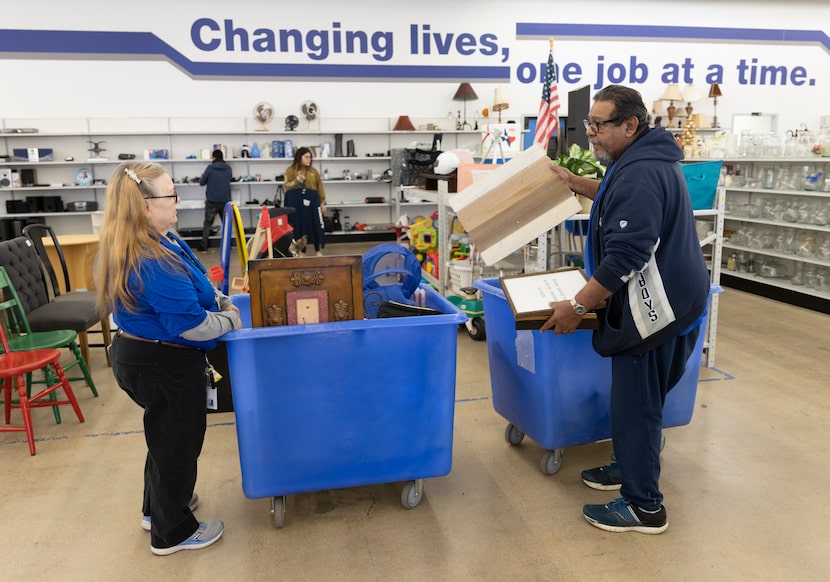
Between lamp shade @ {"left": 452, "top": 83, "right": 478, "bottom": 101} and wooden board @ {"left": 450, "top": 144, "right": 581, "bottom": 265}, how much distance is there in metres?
8.45

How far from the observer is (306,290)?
7.52ft

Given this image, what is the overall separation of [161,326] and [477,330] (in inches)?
127

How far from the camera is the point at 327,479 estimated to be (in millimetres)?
2381

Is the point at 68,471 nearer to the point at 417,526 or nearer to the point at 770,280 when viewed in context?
the point at 417,526

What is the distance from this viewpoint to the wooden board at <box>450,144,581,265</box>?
284 centimetres

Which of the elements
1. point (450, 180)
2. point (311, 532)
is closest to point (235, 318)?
point (311, 532)

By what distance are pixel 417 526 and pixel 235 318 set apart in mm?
1049

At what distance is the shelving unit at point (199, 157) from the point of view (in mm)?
10070

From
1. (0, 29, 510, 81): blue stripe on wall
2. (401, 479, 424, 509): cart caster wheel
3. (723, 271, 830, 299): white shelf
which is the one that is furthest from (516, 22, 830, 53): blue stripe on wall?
(401, 479, 424, 509): cart caster wheel

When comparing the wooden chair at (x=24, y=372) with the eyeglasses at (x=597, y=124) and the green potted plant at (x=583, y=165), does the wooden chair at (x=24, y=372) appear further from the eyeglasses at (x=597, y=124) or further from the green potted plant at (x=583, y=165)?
the green potted plant at (x=583, y=165)

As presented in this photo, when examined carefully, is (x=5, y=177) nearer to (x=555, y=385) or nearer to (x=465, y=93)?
(x=465, y=93)

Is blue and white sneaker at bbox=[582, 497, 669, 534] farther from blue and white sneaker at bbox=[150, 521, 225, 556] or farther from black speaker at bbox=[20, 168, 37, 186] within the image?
black speaker at bbox=[20, 168, 37, 186]

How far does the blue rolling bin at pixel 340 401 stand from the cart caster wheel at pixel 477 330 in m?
2.58

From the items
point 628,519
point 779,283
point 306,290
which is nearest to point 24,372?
point 306,290
